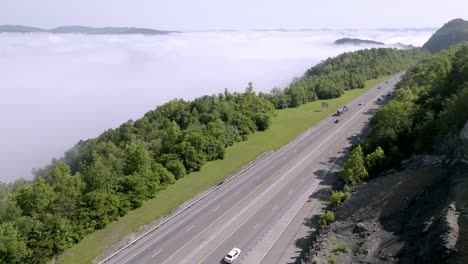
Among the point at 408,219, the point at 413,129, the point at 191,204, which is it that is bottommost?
the point at 191,204

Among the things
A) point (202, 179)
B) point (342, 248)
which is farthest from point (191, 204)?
point (342, 248)

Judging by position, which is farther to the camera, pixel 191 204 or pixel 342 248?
pixel 191 204

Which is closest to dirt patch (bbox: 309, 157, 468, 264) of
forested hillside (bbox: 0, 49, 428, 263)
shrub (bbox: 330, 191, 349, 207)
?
shrub (bbox: 330, 191, 349, 207)

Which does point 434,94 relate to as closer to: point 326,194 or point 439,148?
point 439,148

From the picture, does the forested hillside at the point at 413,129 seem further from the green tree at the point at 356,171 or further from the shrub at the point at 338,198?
the shrub at the point at 338,198

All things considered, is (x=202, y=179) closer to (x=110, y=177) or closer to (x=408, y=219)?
(x=110, y=177)

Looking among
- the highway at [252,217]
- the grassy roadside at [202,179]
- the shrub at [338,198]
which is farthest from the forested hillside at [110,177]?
the shrub at [338,198]

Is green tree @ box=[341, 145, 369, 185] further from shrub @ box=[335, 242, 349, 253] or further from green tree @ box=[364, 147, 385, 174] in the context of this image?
shrub @ box=[335, 242, 349, 253]
